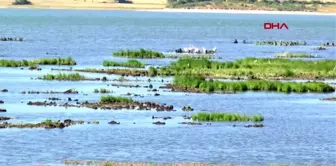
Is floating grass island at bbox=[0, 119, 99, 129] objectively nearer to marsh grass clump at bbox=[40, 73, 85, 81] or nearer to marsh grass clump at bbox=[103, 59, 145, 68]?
marsh grass clump at bbox=[40, 73, 85, 81]

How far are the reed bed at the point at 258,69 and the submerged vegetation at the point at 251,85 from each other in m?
6.85

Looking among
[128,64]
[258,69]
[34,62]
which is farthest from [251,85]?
[34,62]

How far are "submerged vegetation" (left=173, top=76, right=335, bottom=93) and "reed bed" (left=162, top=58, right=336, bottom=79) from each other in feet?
22.5

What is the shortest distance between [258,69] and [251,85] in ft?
34.5

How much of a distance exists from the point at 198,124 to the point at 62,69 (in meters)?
28.4

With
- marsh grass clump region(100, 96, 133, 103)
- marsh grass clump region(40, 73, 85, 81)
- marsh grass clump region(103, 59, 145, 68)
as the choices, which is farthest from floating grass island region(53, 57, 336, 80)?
marsh grass clump region(100, 96, 133, 103)

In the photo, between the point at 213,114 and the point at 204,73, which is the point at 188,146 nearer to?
the point at 213,114

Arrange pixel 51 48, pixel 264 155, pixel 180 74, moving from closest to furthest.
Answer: pixel 264 155 → pixel 180 74 → pixel 51 48

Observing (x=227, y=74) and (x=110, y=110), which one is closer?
(x=110, y=110)

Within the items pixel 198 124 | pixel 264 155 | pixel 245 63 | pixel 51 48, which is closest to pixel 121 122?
pixel 198 124

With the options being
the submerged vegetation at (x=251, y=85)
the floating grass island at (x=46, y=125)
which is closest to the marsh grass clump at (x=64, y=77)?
the submerged vegetation at (x=251, y=85)

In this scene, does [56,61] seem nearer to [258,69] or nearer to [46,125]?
[258,69]

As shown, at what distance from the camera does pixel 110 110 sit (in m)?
52.7

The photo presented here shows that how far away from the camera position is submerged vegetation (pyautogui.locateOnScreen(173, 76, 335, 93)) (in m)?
63.9
